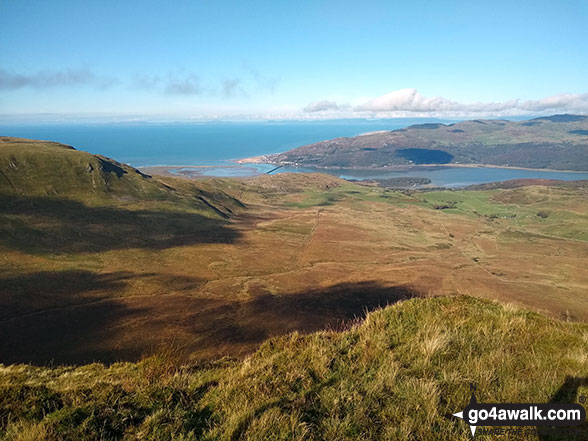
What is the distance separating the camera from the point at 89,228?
63.3m

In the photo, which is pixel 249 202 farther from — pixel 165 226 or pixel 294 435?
pixel 294 435

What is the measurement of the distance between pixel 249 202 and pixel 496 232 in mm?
98813

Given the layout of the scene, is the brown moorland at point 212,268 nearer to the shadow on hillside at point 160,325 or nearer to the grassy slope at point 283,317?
the shadow on hillside at point 160,325

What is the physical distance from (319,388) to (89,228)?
69.1 metres

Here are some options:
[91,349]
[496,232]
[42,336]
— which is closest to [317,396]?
[91,349]

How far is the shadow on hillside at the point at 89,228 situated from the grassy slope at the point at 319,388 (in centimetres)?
5493

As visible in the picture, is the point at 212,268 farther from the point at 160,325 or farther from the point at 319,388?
the point at 319,388

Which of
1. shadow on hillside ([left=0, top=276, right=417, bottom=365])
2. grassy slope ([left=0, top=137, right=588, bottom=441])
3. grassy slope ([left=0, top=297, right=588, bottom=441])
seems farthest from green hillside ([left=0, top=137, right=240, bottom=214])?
grassy slope ([left=0, top=297, right=588, bottom=441])

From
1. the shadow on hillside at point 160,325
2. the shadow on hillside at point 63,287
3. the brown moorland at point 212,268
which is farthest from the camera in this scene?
the shadow on hillside at point 63,287

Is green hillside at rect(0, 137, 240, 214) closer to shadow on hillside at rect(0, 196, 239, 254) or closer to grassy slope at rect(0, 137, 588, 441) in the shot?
grassy slope at rect(0, 137, 588, 441)

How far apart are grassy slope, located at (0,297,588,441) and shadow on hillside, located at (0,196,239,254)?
54935 mm

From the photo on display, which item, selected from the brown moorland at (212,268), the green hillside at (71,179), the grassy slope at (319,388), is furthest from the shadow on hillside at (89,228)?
the grassy slope at (319,388)

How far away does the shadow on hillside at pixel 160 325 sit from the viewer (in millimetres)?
27016

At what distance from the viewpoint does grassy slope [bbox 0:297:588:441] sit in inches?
215
